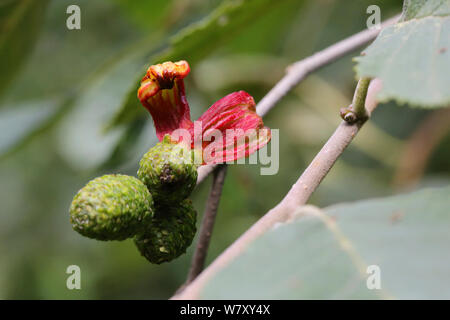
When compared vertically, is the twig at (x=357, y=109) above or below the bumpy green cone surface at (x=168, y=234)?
above

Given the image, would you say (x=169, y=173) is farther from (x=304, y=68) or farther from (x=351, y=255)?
(x=304, y=68)

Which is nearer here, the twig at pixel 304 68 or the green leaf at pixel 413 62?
the green leaf at pixel 413 62

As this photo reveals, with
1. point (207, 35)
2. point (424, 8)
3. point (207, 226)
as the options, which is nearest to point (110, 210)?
point (207, 226)

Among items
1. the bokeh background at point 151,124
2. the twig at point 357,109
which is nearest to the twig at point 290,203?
the twig at point 357,109

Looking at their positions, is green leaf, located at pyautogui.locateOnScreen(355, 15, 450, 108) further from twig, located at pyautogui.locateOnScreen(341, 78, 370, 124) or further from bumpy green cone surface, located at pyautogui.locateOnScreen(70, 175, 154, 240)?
bumpy green cone surface, located at pyautogui.locateOnScreen(70, 175, 154, 240)

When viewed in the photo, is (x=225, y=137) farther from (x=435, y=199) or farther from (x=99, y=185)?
(x=435, y=199)

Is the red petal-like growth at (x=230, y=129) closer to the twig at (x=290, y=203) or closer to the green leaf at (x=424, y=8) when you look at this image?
the twig at (x=290, y=203)
